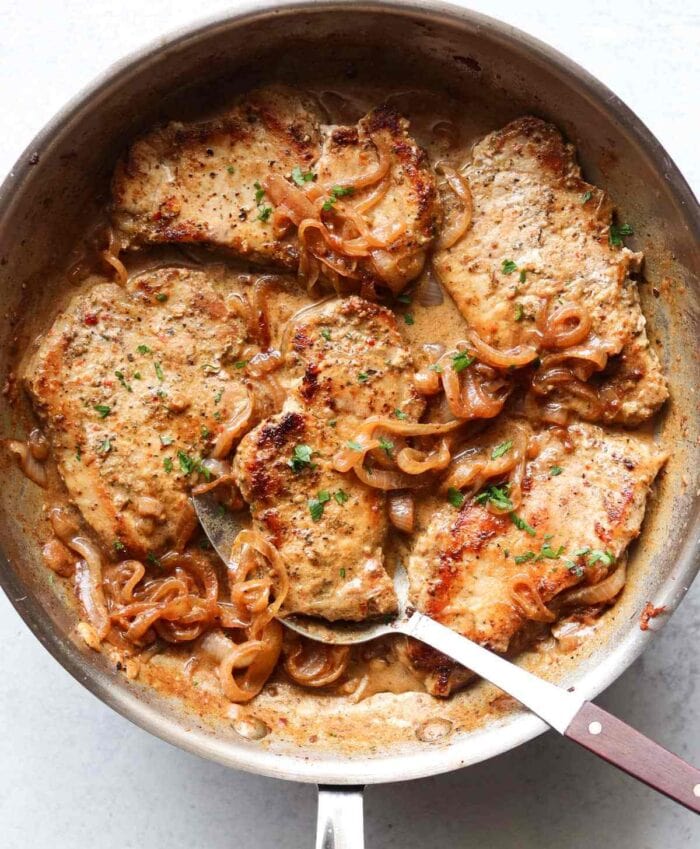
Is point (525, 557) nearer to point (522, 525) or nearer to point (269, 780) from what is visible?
point (522, 525)

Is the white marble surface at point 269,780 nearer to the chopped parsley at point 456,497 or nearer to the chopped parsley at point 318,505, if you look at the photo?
the chopped parsley at point 456,497

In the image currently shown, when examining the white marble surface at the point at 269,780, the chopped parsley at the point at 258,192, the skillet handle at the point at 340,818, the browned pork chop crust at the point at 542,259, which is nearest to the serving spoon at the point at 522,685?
the skillet handle at the point at 340,818

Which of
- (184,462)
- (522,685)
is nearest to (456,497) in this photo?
(522,685)

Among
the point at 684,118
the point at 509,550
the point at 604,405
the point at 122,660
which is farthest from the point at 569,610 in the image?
the point at 684,118

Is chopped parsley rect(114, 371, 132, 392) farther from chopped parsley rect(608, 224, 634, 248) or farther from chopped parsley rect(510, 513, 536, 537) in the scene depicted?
chopped parsley rect(608, 224, 634, 248)

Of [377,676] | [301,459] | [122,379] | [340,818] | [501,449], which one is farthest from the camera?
[377,676]

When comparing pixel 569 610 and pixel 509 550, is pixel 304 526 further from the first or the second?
pixel 569 610

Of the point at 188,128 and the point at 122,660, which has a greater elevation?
the point at 188,128
